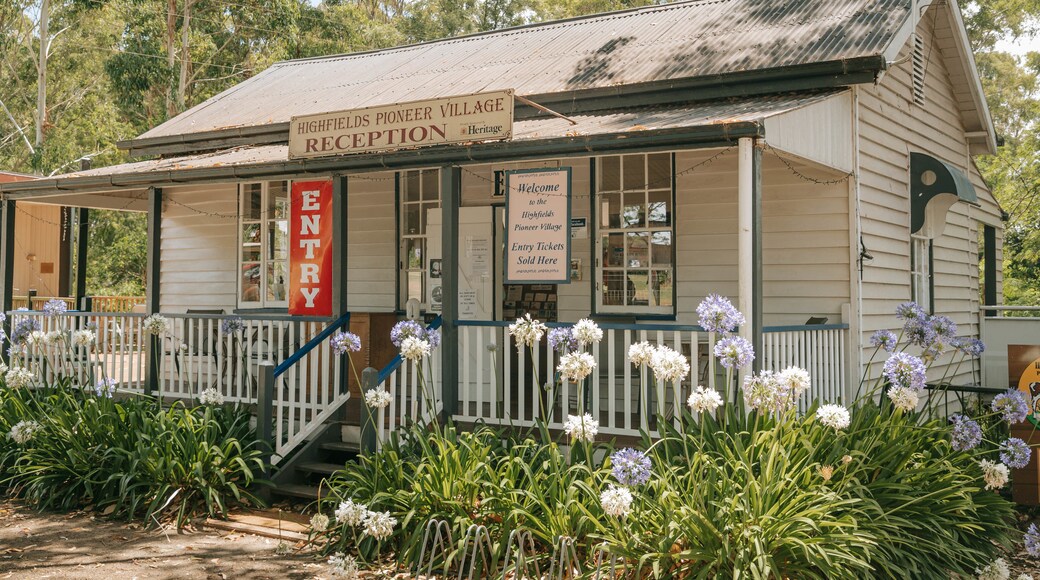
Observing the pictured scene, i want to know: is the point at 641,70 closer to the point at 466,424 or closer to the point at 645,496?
the point at 466,424

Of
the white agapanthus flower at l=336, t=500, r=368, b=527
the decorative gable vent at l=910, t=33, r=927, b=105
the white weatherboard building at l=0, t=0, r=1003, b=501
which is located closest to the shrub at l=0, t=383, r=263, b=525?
→ the white weatherboard building at l=0, t=0, r=1003, b=501

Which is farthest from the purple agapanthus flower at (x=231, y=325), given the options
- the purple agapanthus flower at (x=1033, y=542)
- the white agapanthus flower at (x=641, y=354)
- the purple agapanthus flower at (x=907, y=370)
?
the purple agapanthus flower at (x=1033, y=542)

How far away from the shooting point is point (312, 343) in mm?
8914

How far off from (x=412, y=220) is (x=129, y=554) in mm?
5646

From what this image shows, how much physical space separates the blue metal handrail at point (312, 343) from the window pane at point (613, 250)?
2.85 metres

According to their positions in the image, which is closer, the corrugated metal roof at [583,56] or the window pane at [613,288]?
the corrugated metal roof at [583,56]

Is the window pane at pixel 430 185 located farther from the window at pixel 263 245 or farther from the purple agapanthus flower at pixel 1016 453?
the purple agapanthus flower at pixel 1016 453

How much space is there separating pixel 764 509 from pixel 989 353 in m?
8.82

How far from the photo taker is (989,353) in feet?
41.1

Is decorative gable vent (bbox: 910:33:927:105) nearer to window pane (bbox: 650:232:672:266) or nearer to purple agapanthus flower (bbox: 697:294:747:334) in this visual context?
window pane (bbox: 650:232:672:266)

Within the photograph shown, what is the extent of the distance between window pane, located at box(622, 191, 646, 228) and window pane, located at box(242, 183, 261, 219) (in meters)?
5.58

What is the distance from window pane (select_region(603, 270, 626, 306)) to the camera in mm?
9797

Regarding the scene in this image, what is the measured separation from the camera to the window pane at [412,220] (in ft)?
37.1

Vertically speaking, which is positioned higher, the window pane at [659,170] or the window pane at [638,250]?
the window pane at [659,170]
